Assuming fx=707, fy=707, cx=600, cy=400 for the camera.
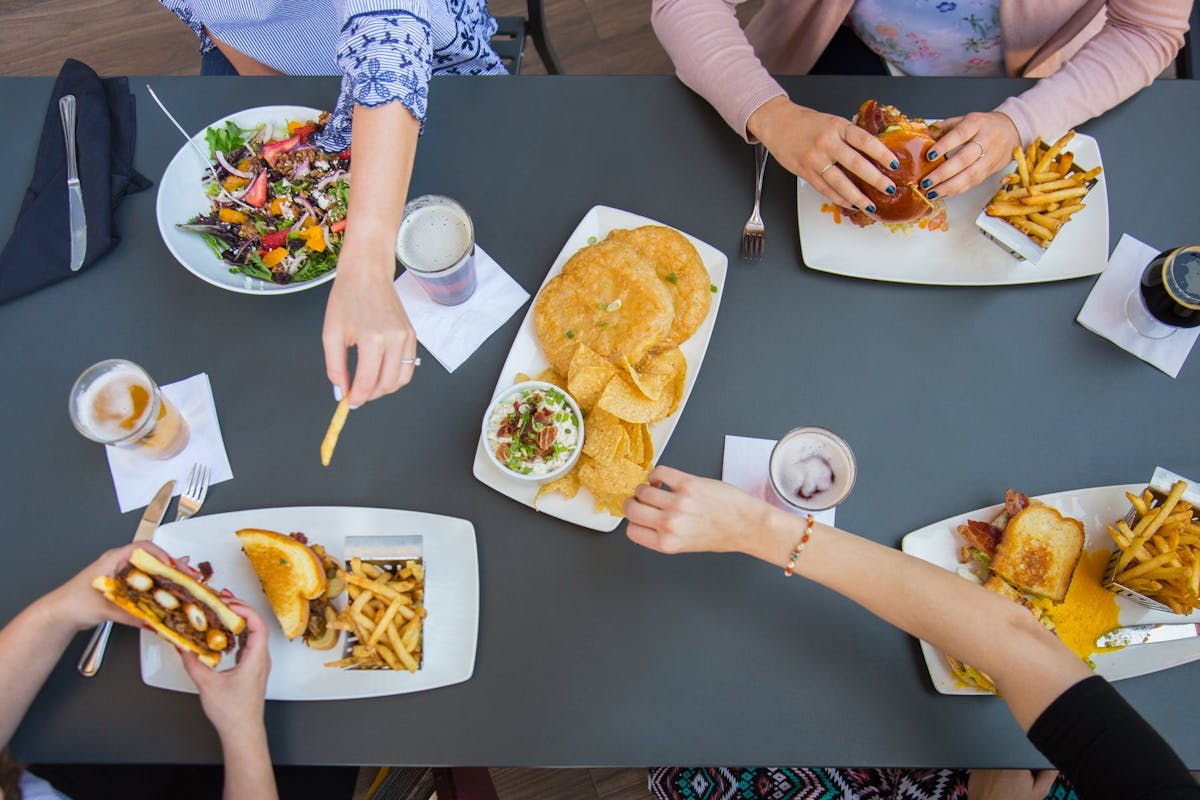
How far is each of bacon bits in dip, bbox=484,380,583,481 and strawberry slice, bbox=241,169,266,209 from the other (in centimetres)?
78

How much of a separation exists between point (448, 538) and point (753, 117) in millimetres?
1209

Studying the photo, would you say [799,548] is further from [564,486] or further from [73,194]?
[73,194]

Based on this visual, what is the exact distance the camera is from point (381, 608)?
1448mm

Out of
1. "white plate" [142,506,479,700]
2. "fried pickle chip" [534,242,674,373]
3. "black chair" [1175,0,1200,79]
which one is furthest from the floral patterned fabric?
"white plate" [142,506,479,700]

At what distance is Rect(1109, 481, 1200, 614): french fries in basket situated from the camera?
1.33m

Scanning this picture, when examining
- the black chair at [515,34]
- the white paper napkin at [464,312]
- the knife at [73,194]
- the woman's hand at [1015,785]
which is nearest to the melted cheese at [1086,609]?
the woman's hand at [1015,785]

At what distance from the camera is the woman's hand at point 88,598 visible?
1.41 m

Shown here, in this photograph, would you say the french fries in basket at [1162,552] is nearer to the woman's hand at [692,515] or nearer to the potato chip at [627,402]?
the woman's hand at [692,515]

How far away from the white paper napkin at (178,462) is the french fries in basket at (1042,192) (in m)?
1.82

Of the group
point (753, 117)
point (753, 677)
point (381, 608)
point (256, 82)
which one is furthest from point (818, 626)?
point (256, 82)

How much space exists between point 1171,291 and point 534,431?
137cm

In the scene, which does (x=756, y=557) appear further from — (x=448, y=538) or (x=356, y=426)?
(x=356, y=426)

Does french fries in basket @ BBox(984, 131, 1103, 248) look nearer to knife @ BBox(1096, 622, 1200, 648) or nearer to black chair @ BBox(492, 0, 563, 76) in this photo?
knife @ BBox(1096, 622, 1200, 648)

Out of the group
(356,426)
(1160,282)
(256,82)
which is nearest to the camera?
(1160,282)
